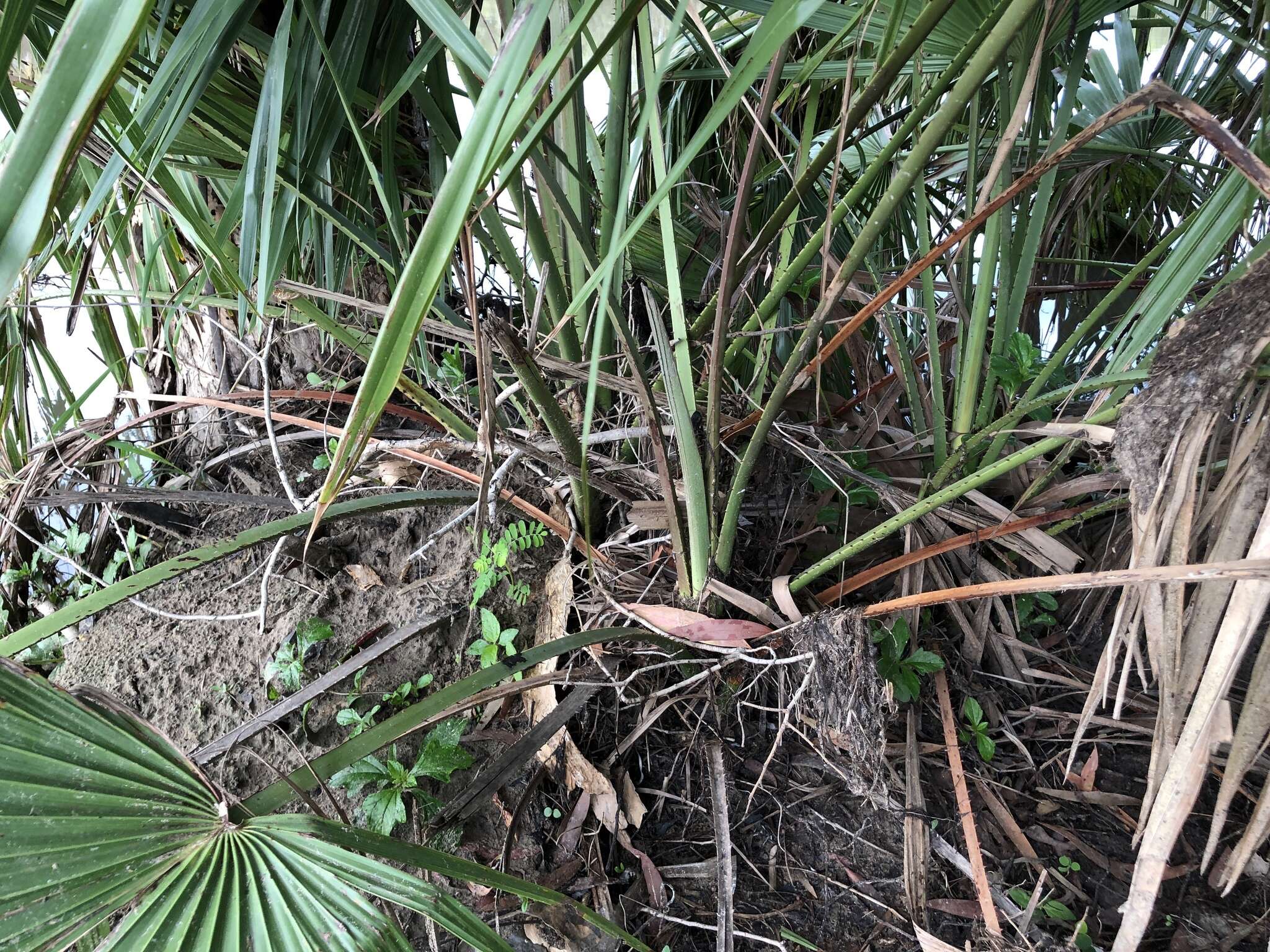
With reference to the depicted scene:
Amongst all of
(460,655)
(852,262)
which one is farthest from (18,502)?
(852,262)

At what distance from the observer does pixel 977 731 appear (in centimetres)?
81

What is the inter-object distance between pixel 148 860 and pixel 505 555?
1.41 feet

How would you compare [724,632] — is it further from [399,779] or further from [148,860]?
[148,860]

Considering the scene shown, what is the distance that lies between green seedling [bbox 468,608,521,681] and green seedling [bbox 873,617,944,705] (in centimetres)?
42

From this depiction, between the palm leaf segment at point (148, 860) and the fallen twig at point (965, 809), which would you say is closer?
the palm leaf segment at point (148, 860)

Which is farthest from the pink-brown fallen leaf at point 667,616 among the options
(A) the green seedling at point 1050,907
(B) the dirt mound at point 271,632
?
(A) the green seedling at point 1050,907

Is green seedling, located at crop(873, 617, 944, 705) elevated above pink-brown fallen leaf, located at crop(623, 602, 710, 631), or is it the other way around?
pink-brown fallen leaf, located at crop(623, 602, 710, 631)

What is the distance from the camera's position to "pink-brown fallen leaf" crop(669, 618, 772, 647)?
27.1 inches

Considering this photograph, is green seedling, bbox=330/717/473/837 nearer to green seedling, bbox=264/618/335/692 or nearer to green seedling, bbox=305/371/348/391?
green seedling, bbox=264/618/335/692

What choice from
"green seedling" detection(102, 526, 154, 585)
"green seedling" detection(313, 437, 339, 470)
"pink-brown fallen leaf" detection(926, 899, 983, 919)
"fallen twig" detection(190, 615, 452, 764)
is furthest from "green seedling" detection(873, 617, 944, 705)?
"green seedling" detection(102, 526, 154, 585)

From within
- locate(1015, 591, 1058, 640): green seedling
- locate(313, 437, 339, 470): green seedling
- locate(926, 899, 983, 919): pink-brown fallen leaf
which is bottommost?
locate(926, 899, 983, 919): pink-brown fallen leaf

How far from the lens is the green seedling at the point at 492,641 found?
2.65 ft

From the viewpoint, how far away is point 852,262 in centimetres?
52

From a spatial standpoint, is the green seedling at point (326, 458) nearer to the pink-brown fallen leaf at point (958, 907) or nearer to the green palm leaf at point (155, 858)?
the green palm leaf at point (155, 858)
